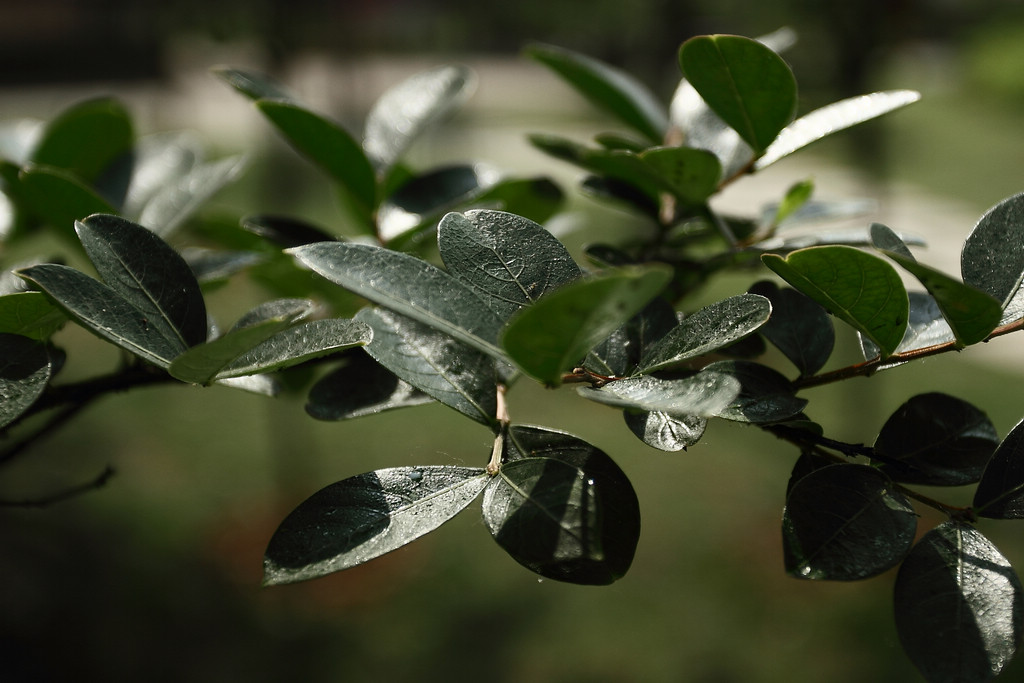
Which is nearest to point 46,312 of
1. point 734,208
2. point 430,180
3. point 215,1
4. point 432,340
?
point 432,340

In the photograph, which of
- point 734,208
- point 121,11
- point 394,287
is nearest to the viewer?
point 394,287

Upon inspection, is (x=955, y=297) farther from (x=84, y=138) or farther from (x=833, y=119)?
(x=84, y=138)

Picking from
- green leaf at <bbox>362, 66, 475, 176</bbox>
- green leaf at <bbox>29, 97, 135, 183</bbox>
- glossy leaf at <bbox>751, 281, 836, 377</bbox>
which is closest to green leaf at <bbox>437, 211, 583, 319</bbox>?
glossy leaf at <bbox>751, 281, 836, 377</bbox>

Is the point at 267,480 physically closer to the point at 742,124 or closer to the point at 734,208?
the point at 742,124

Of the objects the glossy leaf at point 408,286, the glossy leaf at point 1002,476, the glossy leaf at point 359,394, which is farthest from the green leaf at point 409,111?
the glossy leaf at point 1002,476

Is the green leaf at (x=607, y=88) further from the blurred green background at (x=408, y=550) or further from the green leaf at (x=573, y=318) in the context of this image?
the green leaf at (x=573, y=318)

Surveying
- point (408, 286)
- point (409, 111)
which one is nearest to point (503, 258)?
point (408, 286)
